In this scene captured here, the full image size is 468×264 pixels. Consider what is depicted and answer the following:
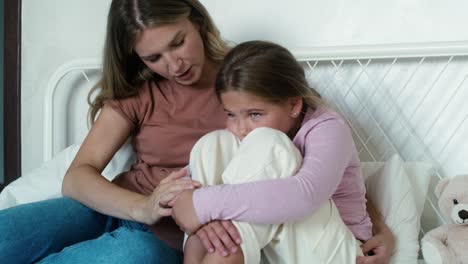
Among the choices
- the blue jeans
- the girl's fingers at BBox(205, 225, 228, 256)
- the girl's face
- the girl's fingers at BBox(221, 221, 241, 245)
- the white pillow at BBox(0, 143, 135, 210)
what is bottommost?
the white pillow at BBox(0, 143, 135, 210)

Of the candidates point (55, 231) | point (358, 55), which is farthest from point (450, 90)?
point (55, 231)

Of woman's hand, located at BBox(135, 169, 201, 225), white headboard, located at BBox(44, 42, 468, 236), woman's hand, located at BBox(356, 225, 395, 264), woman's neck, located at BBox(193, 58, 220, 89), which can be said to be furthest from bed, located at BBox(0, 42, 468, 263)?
woman's hand, located at BBox(135, 169, 201, 225)

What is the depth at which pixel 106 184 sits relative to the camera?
114 cm

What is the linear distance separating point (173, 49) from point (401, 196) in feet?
1.89

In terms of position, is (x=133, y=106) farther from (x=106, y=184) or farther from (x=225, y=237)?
(x=225, y=237)

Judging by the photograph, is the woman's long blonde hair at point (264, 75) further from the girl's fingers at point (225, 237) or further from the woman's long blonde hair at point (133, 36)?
the girl's fingers at point (225, 237)

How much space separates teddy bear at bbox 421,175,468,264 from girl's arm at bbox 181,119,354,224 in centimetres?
29

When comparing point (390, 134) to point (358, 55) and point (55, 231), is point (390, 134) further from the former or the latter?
point (55, 231)

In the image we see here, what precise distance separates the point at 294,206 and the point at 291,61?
0.34 metres

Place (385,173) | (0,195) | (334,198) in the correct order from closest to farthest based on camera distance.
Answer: (334,198), (385,173), (0,195)

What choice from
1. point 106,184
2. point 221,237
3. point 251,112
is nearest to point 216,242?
point 221,237

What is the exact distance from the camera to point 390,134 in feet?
4.43

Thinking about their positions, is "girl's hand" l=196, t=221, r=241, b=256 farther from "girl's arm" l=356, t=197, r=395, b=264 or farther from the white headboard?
the white headboard

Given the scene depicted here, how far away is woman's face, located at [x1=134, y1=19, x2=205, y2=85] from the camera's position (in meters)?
1.11
